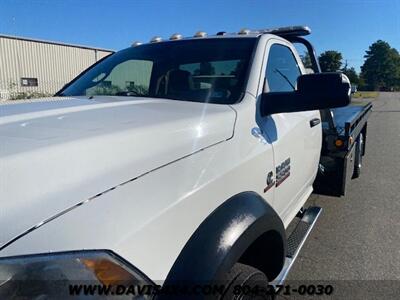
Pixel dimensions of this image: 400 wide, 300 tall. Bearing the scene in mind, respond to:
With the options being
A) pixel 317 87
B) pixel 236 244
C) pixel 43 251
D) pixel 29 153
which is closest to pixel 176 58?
pixel 317 87

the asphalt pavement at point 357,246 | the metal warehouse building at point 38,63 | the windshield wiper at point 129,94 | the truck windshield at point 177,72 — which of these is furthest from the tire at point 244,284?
the metal warehouse building at point 38,63

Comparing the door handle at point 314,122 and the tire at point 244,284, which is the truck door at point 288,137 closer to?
the door handle at point 314,122

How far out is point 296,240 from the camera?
9.42ft

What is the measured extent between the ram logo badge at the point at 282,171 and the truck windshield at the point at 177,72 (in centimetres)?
54

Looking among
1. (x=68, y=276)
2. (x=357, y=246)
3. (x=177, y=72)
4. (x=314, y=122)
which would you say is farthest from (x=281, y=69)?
(x=68, y=276)

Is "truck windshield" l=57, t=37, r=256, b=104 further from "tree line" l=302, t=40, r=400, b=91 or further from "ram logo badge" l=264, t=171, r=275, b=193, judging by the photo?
"tree line" l=302, t=40, r=400, b=91

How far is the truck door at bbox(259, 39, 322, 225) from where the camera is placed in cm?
249

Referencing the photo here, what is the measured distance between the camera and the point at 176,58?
2924mm

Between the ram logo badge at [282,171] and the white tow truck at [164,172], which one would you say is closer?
the white tow truck at [164,172]

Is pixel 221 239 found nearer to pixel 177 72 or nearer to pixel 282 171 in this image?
pixel 282 171

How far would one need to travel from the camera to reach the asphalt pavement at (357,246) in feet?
10.4

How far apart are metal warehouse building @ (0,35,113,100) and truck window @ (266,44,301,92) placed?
75.2 ft

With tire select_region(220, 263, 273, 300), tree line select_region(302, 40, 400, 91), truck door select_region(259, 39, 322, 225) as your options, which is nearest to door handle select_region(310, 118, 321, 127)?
truck door select_region(259, 39, 322, 225)

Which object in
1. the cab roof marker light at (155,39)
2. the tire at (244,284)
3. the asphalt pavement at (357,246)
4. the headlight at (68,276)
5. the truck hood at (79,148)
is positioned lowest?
the asphalt pavement at (357,246)
